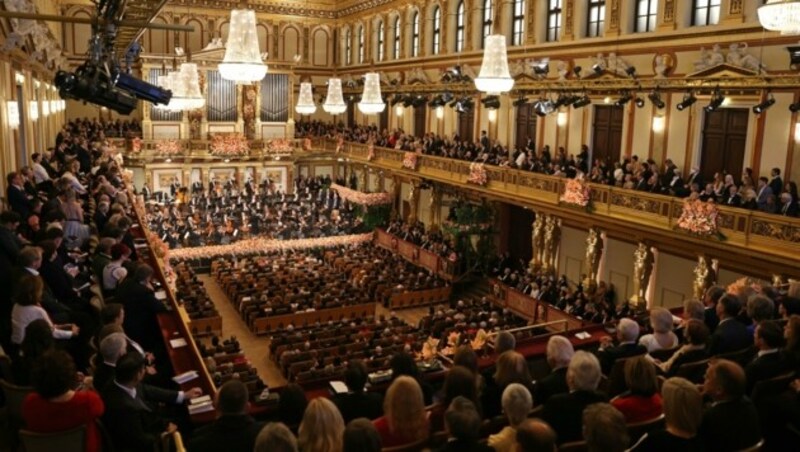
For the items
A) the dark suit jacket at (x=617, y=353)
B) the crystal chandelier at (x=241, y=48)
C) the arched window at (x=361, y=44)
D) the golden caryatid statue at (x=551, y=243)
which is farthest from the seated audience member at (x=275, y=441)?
the arched window at (x=361, y=44)

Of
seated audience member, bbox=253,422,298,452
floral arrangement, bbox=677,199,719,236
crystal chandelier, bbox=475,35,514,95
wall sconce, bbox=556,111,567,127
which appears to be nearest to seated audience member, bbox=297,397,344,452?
seated audience member, bbox=253,422,298,452

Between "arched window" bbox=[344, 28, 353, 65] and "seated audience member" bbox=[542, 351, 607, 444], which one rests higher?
"arched window" bbox=[344, 28, 353, 65]

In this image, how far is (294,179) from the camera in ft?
135

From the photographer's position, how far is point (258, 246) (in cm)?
3023

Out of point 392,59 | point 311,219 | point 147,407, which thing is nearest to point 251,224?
point 311,219

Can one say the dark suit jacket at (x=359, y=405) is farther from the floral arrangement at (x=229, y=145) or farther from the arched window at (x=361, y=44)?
the arched window at (x=361, y=44)

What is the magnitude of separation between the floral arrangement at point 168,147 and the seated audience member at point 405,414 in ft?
113

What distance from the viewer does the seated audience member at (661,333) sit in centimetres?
698

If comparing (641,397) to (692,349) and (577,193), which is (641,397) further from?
(577,193)

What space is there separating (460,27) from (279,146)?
45.6 feet

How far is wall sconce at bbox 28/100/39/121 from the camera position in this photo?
1539cm

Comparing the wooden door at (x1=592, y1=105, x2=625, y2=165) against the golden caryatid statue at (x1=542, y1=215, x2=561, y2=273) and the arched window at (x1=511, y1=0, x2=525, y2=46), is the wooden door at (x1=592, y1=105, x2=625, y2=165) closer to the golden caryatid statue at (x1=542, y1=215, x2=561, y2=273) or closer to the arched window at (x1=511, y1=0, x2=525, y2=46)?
the golden caryatid statue at (x1=542, y1=215, x2=561, y2=273)

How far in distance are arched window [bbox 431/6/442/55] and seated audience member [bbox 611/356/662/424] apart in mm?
28387

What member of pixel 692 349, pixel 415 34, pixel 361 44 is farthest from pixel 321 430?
pixel 361 44
